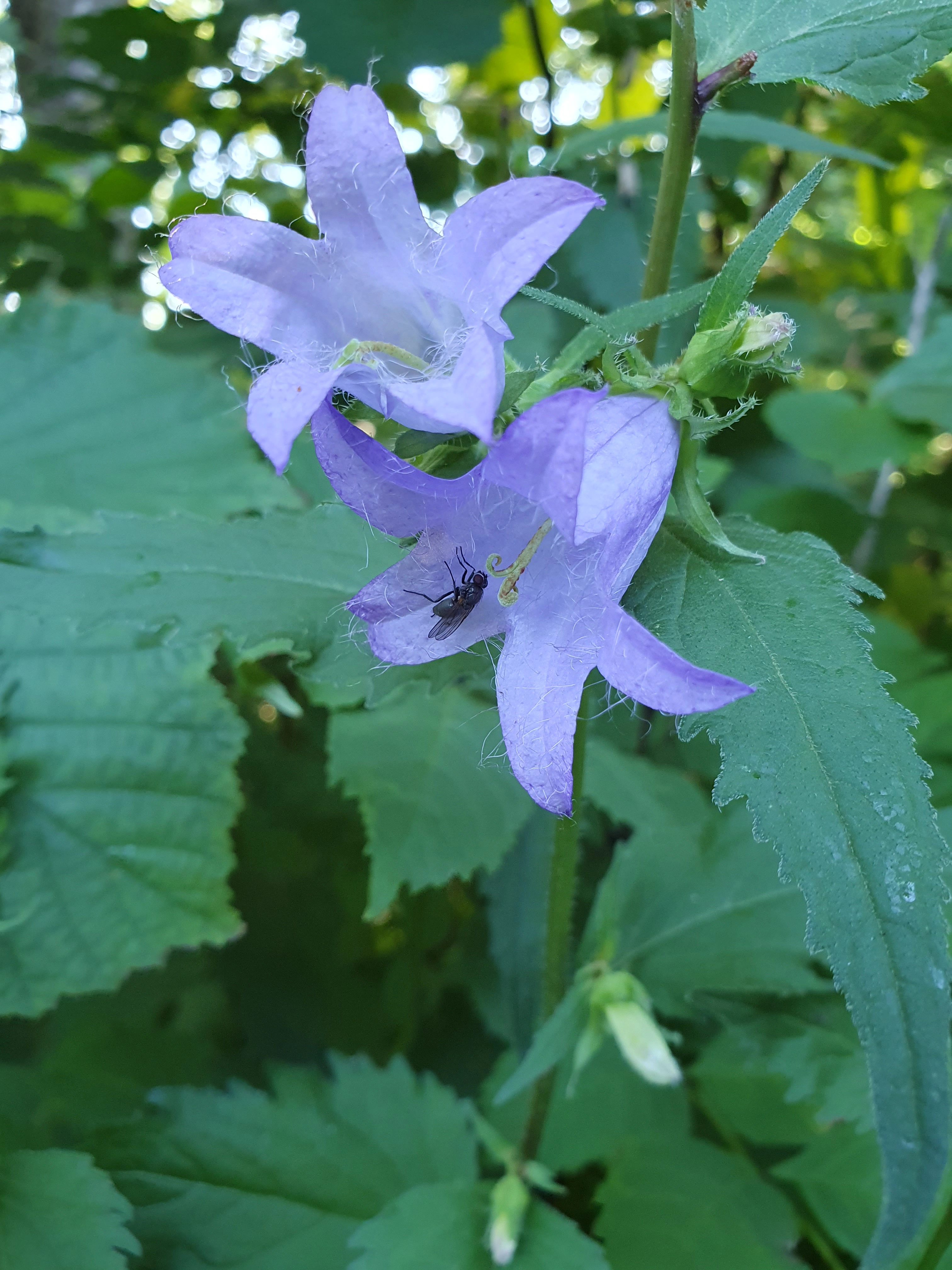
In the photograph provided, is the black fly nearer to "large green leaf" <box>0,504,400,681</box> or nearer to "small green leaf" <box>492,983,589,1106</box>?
"large green leaf" <box>0,504,400,681</box>

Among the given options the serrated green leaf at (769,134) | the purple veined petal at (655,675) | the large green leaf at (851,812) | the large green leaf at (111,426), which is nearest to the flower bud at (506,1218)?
the large green leaf at (851,812)

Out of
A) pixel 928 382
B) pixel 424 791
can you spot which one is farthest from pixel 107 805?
pixel 928 382

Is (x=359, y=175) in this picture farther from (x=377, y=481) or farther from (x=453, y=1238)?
(x=453, y=1238)

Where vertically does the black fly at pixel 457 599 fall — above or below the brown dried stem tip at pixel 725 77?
below

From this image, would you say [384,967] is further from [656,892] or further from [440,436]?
[440,436]

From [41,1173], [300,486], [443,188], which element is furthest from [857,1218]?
[443,188]

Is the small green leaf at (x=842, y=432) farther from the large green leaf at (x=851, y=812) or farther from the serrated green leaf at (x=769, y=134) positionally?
the large green leaf at (x=851, y=812)
